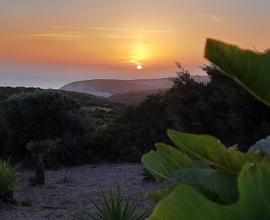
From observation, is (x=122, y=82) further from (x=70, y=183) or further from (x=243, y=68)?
(x=243, y=68)

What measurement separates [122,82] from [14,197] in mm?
59799

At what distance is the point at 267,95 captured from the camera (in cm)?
103

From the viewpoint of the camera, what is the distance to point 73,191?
40.0ft

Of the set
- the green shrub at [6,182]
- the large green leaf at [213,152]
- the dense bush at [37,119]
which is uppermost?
the large green leaf at [213,152]

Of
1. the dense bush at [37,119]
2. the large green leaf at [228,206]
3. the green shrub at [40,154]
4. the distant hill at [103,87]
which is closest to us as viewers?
the large green leaf at [228,206]

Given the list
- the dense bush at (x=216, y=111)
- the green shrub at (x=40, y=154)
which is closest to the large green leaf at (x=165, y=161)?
the dense bush at (x=216, y=111)

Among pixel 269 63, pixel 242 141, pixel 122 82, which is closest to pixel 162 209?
pixel 269 63

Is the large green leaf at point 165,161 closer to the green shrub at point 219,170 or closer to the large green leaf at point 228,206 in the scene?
the green shrub at point 219,170

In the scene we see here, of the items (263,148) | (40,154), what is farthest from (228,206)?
(40,154)

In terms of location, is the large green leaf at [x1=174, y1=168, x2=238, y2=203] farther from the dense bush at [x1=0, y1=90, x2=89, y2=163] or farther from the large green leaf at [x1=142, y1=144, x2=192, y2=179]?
the dense bush at [x1=0, y1=90, x2=89, y2=163]

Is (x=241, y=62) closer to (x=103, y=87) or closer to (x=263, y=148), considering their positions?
(x=263, y=148)

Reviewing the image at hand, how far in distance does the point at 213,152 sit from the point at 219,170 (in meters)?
0.03

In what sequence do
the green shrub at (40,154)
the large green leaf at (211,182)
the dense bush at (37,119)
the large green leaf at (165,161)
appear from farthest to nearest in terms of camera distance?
the dense bush at (37,119) → the green shrub at (40,154) → the large green leaf at (165,161) → the large green leaf at (211,182)

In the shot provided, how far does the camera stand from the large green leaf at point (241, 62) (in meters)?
0.93
